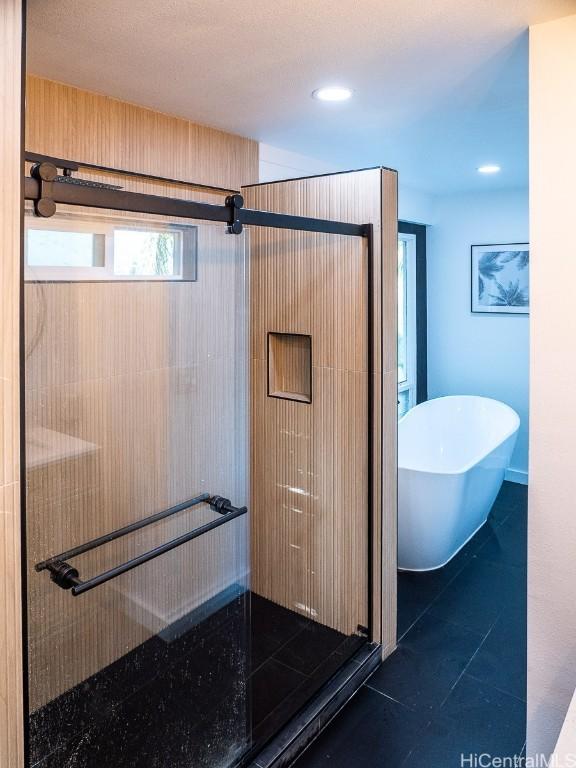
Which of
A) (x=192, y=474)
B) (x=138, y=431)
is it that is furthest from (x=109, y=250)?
(x=192, y=474)

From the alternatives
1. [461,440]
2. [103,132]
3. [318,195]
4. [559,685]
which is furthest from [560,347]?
[461,440]

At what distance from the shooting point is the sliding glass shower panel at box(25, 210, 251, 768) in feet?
5.85

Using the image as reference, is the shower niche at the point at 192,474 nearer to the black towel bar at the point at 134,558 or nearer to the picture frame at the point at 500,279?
the black towel bar at the point at 134,558

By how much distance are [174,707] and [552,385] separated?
1669 millimetres

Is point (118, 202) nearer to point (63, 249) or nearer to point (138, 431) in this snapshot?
point (63, 249)

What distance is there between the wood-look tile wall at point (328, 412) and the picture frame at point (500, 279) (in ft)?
8.05

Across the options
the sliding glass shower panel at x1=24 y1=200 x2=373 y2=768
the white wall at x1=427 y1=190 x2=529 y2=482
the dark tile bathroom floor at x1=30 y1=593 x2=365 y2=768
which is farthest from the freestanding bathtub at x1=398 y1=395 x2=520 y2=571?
the dark tile bathroom floor at x1=30 y1=593 x2=365 y2=768

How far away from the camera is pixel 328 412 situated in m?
2.58

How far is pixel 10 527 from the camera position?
1.25 meters

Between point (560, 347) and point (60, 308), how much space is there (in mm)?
1535

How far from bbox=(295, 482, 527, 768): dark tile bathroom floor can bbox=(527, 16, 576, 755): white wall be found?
333mm

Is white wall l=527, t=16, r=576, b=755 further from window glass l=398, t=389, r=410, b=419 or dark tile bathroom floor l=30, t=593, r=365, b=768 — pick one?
window glass l=398, t=389, r=410, b=419

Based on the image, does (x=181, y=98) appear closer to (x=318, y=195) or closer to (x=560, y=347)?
(x=318, y=195)

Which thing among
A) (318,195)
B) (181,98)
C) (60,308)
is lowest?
(60,308)
